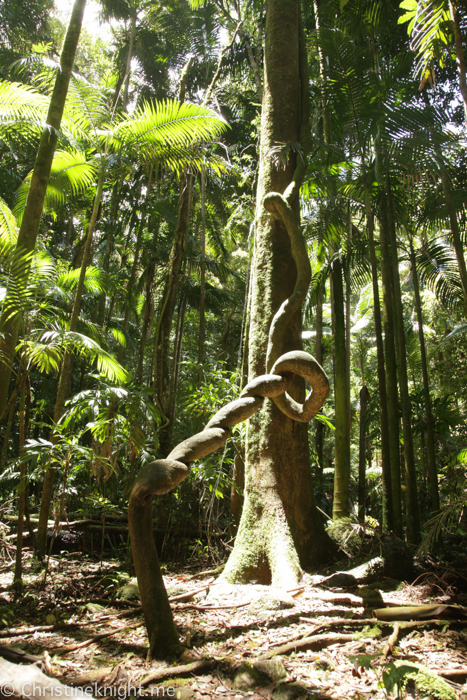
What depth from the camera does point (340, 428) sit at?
5789mm

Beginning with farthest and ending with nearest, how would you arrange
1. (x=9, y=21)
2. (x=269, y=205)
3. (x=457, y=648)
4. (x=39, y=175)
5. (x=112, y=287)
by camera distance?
(x=9, y=21) → (x=112, y=287) → (x=269, y=205) → (x=39, y=175) → (x=457, y=648)

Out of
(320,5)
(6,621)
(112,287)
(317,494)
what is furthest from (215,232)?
(6,621)

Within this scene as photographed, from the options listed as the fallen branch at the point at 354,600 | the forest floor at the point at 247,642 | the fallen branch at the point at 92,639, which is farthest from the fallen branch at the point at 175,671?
the fallen branch at the point at 354,600

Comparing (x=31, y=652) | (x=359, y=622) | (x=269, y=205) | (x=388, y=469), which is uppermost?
(x=269, y=205)

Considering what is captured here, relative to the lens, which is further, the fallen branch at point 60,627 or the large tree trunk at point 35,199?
the large tree trunk at point 35,199

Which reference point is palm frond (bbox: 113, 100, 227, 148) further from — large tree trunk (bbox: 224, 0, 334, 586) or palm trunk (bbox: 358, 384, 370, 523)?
palm trunk (bbox: 358, 384, 370, 523)

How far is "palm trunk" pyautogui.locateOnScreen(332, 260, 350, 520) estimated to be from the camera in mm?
5582

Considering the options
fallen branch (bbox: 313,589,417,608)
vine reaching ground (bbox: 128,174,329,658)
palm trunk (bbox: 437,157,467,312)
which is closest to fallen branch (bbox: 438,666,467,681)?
fallen branch (bbox: 313,589,417,608)

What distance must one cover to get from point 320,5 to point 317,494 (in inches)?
328

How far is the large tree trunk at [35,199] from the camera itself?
357 centimetres

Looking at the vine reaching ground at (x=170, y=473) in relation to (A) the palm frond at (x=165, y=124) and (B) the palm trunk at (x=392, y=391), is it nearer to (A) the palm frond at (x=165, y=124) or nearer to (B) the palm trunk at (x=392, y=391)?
(B) the palm trunk at (x=392, y=391)

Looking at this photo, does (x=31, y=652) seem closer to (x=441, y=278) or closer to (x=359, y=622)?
(x=359, y=622)

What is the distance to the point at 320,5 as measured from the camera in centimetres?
698

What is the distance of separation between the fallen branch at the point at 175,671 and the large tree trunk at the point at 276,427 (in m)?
1.45
